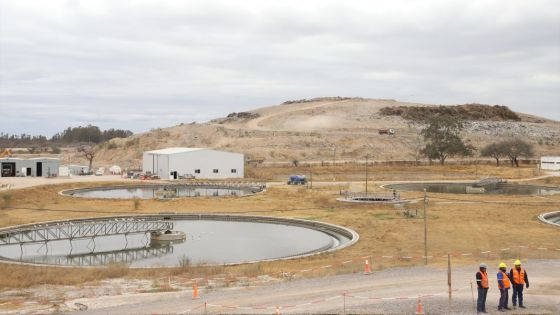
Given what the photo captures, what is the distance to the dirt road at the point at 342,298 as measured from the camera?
640 inches

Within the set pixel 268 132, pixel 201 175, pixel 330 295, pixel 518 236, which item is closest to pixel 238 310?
pixel 330 295

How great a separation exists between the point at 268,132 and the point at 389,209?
89011mm

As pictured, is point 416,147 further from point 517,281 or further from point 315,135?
point 517,281

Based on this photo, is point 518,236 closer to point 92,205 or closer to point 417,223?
point 417,223

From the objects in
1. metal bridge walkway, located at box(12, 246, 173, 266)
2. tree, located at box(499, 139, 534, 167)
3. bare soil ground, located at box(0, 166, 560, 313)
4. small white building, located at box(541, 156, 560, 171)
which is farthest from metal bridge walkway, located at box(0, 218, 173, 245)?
tree, located at box(499, 139, 534, 167)

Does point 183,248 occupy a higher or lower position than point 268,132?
lower

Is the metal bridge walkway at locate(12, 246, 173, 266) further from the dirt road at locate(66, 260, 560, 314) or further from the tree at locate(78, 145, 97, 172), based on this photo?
the tree at locate(78, 145, 97, 172)

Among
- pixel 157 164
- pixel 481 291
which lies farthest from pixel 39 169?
pixel 481 291

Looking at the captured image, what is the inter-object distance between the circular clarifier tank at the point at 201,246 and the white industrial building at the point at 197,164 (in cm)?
3135

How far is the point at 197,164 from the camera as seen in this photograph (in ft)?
231

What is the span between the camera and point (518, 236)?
3041 cm

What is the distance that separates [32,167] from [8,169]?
8.36 ft

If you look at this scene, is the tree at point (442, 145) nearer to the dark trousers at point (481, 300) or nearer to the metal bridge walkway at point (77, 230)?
the metal bridge walkway at point (77, 230)

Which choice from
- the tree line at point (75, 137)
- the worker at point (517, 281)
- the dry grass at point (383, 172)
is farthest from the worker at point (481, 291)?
the tree line at point (75, 137)
